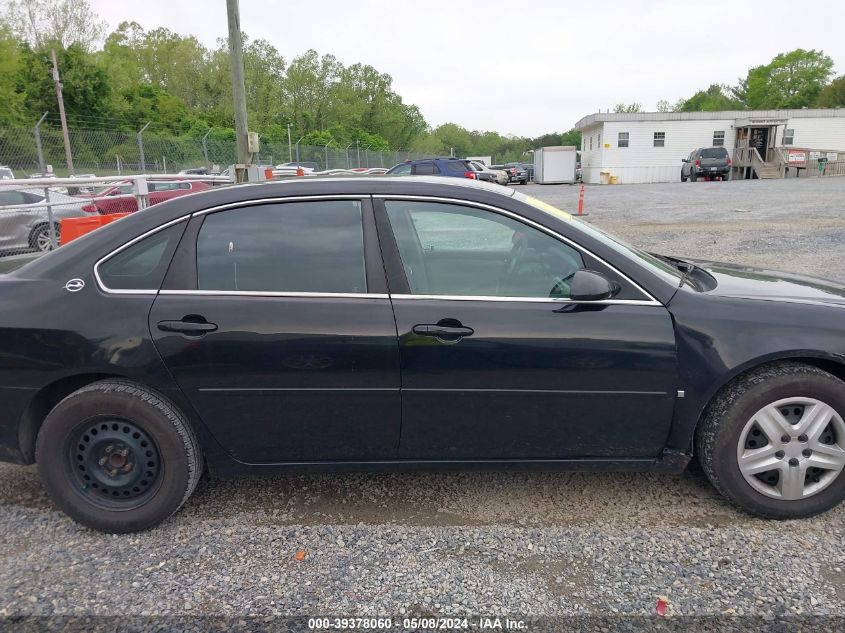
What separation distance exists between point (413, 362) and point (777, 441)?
1.68m

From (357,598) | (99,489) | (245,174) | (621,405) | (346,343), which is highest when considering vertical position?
(245,174)

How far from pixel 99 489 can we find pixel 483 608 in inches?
72.3

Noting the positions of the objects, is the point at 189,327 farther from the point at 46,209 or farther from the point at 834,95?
the point at 834,95

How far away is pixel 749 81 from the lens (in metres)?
98.9

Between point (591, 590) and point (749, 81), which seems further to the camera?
point (749, 81)

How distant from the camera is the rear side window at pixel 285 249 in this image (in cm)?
285

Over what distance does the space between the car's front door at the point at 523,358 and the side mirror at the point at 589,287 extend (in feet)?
0.17

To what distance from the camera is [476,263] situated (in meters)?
3.13

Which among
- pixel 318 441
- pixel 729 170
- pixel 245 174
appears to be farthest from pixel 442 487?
pixel 729 170

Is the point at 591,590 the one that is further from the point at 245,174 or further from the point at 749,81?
the point at 749,81

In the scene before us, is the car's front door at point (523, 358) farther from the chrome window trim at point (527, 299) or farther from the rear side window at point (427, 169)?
the rear side window at point (427, 169)

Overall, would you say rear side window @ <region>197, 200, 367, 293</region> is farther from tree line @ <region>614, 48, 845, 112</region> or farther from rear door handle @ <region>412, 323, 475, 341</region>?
tree line @ <region>614, 48, 845, 112</region>

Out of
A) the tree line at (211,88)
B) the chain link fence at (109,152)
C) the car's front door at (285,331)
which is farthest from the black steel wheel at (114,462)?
the tree line at (211,88)

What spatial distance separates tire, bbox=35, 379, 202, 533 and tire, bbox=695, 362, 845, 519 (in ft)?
7.91
